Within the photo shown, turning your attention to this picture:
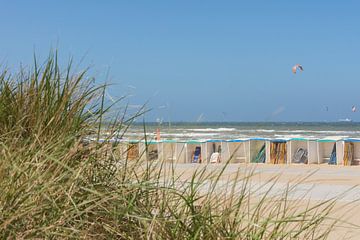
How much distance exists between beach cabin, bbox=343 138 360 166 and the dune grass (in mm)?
17351

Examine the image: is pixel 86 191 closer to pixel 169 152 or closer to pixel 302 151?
pixel 169 152

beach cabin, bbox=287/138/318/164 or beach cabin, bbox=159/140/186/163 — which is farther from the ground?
beach cabin, bbox=159/140/186/163

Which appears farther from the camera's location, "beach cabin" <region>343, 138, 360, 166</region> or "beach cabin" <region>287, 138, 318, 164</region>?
"beach cabin" <region>287, 138, 318, 164</region>

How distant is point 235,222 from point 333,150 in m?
18.6

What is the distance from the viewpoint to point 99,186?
9.14 feet

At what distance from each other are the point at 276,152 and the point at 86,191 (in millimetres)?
18937

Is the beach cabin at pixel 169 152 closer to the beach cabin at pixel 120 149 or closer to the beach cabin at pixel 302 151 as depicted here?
the beach cabin at pixel 120 149

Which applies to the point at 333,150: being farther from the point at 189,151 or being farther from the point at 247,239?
the point at 247,239

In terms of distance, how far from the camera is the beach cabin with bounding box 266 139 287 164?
68.9 ft

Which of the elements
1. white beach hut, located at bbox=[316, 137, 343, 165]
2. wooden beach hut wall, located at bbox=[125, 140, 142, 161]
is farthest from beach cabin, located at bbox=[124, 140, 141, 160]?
white beach hut, located at bbox=[316, 137, 343, 165]

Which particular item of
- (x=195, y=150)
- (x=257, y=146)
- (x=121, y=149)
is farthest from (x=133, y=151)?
(x=195, y=150)

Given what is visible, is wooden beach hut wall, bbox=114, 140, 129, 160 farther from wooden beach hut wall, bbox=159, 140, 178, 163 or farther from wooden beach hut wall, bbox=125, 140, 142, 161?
wooden beach hut wall, bbox=159, 140, 178, 163

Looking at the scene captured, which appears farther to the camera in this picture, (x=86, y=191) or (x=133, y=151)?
(x=133, y=151)

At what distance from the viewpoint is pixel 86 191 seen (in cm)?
262
